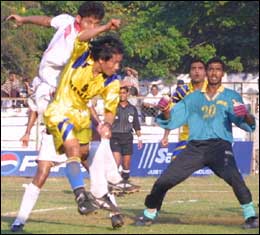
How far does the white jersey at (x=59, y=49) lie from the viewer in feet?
38.3

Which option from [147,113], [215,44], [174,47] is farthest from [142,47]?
[147,113]

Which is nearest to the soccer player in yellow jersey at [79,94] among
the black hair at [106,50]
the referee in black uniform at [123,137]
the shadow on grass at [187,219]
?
the black hair at [106,50]

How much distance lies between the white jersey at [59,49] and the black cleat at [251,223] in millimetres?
2608

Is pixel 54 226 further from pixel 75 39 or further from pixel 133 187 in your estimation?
pixel 133 187

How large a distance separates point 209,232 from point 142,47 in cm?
2676

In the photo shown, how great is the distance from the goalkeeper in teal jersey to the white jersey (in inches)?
55.5

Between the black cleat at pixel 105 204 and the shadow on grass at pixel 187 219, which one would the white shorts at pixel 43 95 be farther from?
the shadow on grass at pixel 187 219

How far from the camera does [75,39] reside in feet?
37.6

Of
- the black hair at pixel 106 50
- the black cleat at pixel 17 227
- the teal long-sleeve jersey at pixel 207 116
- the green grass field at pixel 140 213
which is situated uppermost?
the black hair at pixel 106 50

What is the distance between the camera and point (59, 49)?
11.7 metres

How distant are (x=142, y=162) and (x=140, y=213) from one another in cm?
1124

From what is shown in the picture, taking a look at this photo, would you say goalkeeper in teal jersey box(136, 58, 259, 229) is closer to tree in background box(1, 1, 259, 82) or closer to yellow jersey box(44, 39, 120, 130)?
yellow jersey box(44, 39, 120, 130)

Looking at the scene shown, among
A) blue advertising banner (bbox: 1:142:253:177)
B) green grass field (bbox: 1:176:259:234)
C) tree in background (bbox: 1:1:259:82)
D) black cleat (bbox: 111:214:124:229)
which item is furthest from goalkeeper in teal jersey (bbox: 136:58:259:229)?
tree in background (bbox: 1:1:259:82)

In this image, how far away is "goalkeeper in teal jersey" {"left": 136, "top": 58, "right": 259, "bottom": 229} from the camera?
1237 cm
